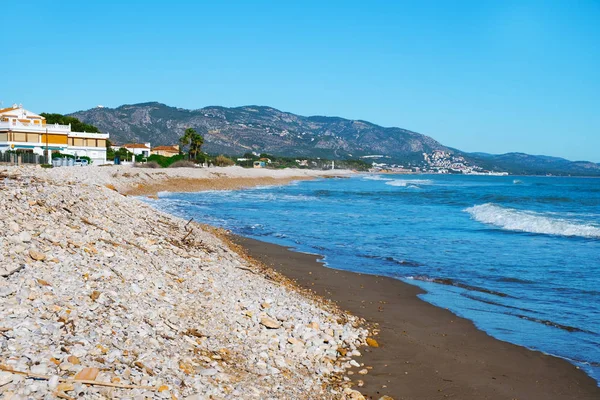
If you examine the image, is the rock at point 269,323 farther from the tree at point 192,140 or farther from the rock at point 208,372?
the tree at point 192,140

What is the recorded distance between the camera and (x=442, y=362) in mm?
7809

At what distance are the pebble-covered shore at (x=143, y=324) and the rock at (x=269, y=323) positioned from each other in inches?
0.6

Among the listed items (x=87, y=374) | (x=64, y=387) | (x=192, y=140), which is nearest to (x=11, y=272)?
(x=87, y=374)

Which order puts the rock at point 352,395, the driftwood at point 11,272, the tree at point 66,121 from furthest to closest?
1. the tree at point 66,121
2. the driftwood at point 11,272
3. the rock at point 352,395

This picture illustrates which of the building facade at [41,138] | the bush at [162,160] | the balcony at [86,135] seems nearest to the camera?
the building facade at [41,138]

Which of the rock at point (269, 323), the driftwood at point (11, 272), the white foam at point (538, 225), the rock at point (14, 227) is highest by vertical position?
the rock at point (14, 227)

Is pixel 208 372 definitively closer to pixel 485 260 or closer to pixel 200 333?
pixel 200 333

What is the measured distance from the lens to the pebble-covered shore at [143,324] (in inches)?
199

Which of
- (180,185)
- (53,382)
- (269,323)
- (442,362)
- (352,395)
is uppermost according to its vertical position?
(53,382)

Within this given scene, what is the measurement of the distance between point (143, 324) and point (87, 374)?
165 cm

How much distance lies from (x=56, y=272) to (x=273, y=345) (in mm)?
3142

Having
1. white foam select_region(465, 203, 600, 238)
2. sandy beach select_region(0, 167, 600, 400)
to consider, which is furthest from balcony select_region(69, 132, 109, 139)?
sandy beach select_region(0, 167, 600, 400)

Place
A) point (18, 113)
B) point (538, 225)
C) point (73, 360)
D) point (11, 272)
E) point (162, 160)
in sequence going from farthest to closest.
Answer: point (162, 160) < point (18, 113) < point (538, 225) < point (11, 272) < point (73, 360)

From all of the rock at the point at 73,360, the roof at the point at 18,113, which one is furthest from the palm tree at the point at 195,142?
the rock at the point at 73,360
